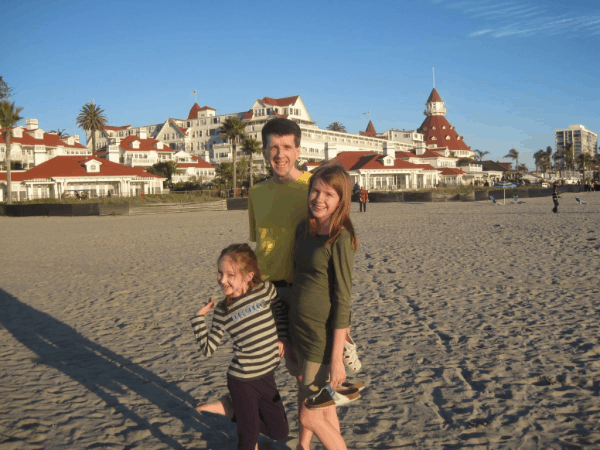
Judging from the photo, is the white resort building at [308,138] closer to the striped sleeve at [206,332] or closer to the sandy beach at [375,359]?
the sandy beach at [375,359]

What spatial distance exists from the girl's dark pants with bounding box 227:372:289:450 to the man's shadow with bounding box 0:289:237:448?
0.60 meters

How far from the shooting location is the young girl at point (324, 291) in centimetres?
254

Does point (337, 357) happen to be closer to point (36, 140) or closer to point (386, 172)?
point (386, 172)

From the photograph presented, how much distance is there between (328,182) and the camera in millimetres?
2562

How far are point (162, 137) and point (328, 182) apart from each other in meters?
108

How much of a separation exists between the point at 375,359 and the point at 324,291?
8.40ft

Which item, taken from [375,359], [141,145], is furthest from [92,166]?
[375,359]

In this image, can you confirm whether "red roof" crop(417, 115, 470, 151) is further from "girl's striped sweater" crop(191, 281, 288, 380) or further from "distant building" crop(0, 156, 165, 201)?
"girl's striped sweater" crop(191, 281, 288, 380)

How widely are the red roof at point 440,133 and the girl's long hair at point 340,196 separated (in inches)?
4648

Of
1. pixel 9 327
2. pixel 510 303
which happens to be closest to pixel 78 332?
pixel 9 327

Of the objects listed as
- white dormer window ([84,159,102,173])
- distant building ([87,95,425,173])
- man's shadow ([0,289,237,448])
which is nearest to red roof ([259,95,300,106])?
distant building ([87,95,425,173])

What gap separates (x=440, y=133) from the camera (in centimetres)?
11819

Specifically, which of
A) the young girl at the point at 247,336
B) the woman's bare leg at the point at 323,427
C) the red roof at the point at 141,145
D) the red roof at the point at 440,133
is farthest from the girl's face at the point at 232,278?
the red roof at the point at 440,133

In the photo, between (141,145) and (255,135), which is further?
(255,135)
